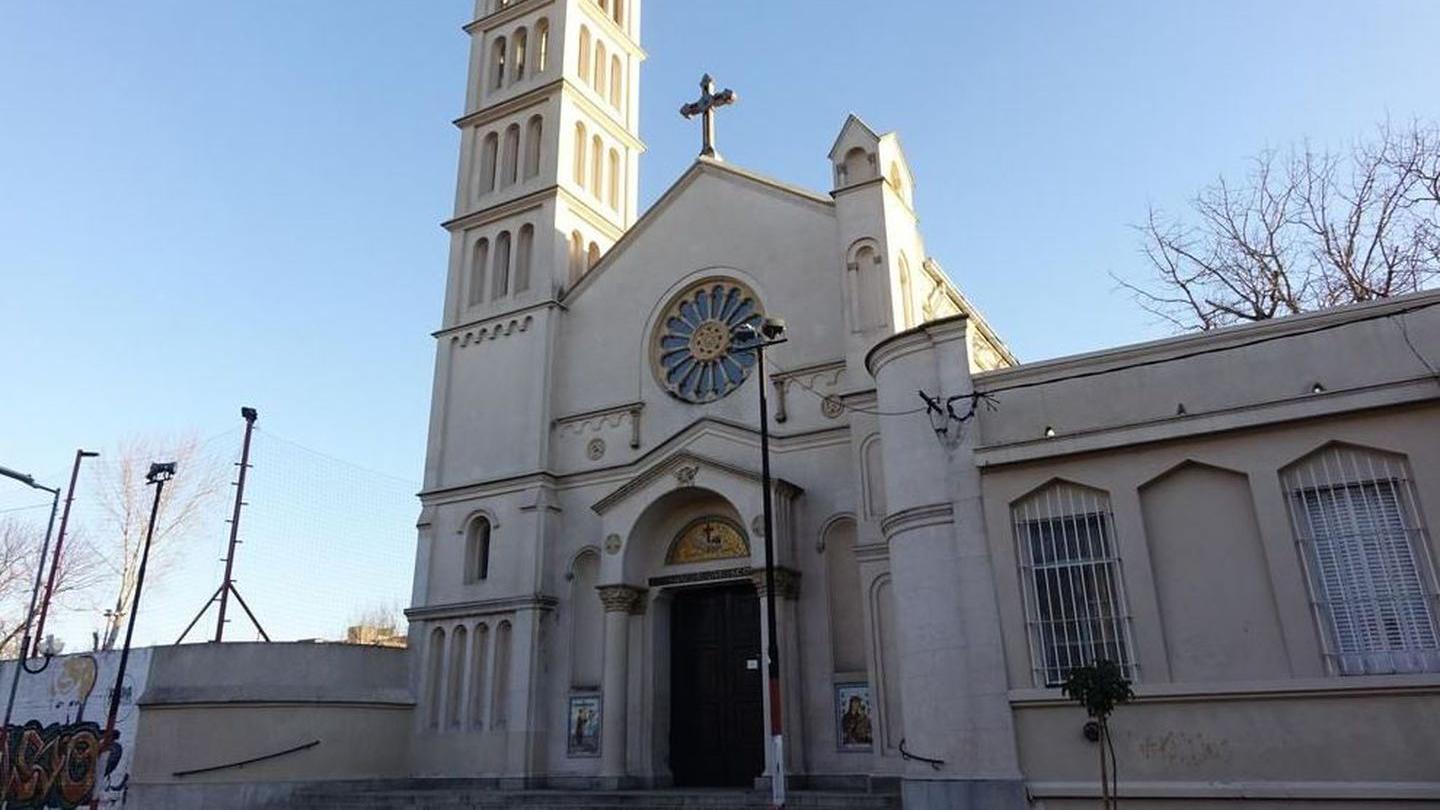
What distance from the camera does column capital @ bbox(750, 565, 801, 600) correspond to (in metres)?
17.7

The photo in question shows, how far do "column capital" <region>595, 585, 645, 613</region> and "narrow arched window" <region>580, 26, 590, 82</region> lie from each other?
1507 cm

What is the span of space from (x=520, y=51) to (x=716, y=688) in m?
18.8

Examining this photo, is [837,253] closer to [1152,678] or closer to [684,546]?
[684,546]

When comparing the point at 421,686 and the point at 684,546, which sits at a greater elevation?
the point at 684,546

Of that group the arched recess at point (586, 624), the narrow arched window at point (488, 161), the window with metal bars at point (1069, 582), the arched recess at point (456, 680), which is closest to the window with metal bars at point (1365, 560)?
the window with metal bars at point (1069, 582)

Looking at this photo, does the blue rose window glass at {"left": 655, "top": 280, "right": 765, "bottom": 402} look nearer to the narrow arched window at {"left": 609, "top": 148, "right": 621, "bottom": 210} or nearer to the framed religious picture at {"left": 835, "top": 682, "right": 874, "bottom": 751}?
the narrow arched window at {"left": 609, "top": 148, "right": 621, "bottom": 210}

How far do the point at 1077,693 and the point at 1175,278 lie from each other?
1657cm

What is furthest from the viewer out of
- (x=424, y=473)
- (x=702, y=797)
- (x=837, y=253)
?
(x=424, y=473)

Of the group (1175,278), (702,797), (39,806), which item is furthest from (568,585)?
(1175,278)

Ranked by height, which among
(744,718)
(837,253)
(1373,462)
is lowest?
(744,718)

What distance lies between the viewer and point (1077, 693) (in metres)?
10.5

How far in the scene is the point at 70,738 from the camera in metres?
20.0

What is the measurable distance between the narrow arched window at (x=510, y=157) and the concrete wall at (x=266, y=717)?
489 inches

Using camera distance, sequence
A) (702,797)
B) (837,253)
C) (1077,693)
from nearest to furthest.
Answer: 1. (1077,693)
2. (702,797)
3. (837,253)
